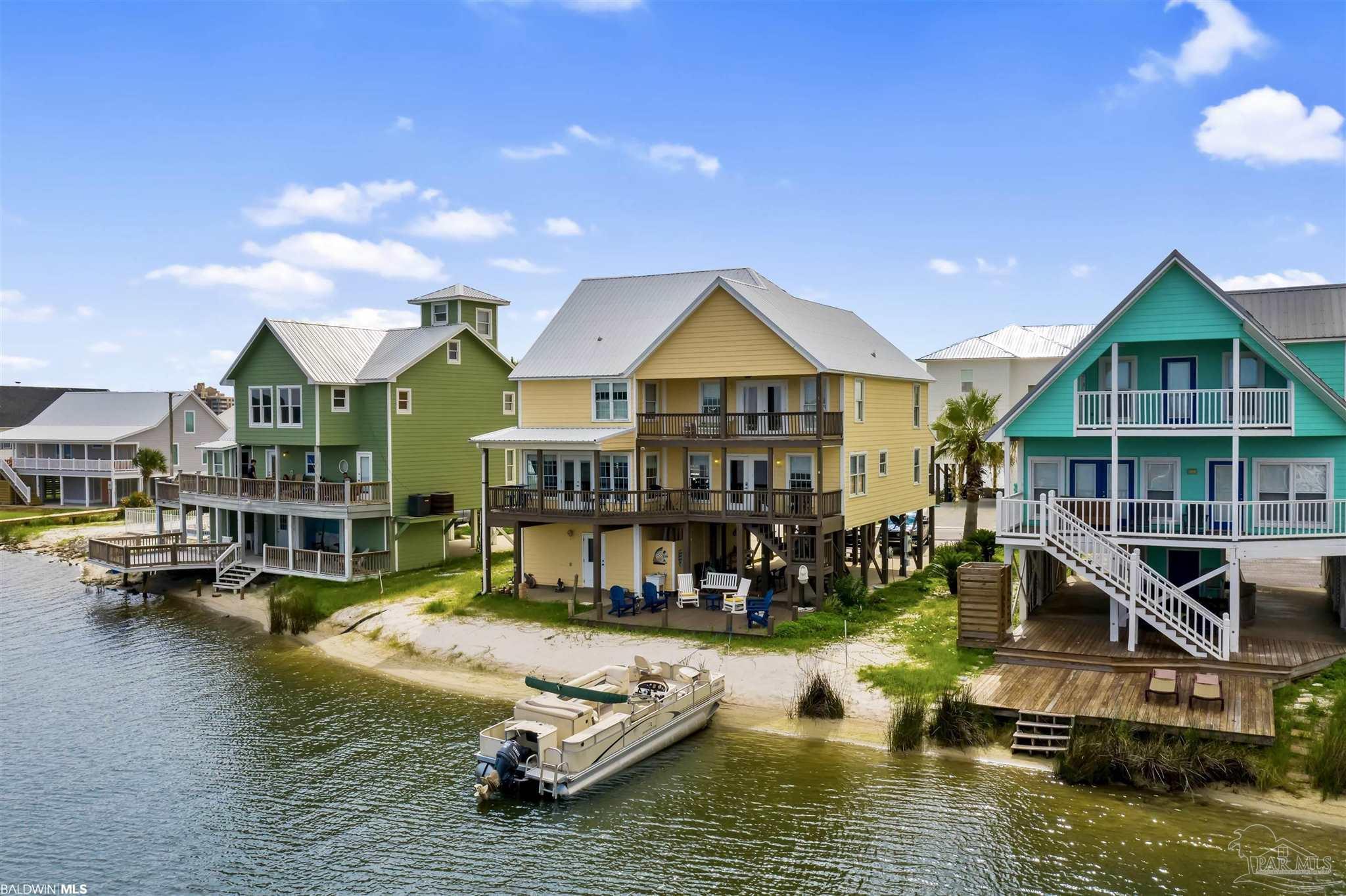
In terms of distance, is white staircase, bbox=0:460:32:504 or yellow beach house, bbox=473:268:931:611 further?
white staircase, bbox=0:460:32:504

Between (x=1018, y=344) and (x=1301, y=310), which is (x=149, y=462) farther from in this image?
(x=1301, y=310)

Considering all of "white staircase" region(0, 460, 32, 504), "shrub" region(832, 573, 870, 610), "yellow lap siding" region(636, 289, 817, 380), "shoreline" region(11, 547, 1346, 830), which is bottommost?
"shoreline" region(11, 547, 1346, 830)

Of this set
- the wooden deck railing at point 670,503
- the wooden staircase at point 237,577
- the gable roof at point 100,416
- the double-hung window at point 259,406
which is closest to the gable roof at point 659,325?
the wooden deck railing at point 670,503

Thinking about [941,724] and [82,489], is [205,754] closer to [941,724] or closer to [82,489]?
[941,724]

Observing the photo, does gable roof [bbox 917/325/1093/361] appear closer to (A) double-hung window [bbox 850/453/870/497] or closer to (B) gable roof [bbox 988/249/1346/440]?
(A) double-hung window [bbox 850/453/870/497]

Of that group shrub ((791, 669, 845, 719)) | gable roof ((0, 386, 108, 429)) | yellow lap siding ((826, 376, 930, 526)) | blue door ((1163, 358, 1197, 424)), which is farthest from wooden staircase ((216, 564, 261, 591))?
gable roof ((0, 386, 108, 429))

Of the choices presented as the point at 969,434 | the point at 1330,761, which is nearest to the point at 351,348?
the point at 969,434

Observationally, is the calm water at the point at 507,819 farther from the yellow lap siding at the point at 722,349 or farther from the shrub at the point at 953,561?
the shrub at the point at 953,561
